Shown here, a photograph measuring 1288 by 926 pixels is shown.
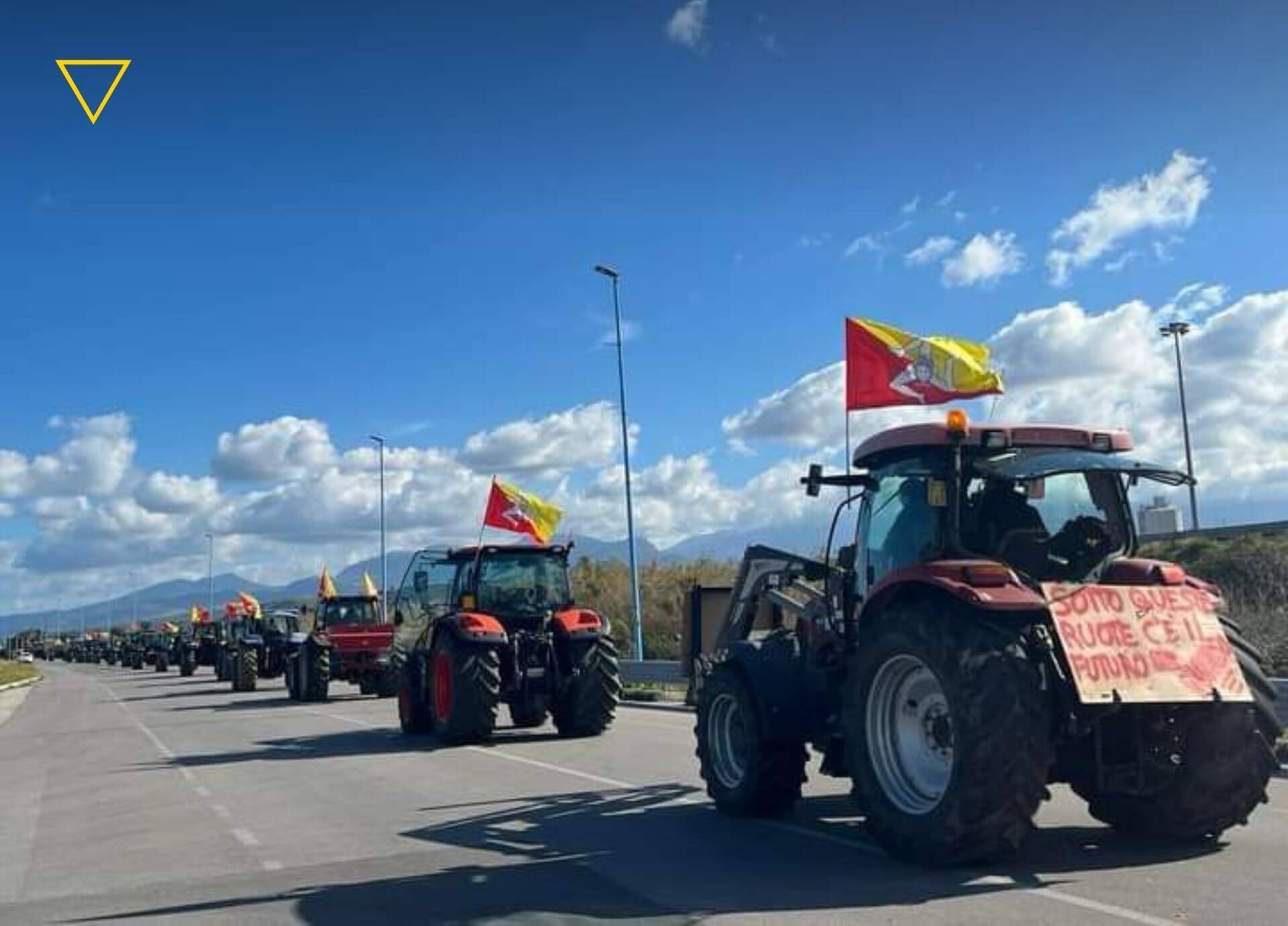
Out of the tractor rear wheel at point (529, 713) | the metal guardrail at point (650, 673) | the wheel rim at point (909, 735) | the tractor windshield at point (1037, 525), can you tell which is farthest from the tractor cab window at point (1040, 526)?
the metal guardrail at point (650, 673)

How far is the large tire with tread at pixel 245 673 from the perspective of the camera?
35.4 m

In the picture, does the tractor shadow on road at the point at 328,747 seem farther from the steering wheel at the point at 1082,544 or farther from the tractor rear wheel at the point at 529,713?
the steering wheel at the point at 1082,544

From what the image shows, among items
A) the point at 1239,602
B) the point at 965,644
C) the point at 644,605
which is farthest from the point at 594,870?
the point at 644,605

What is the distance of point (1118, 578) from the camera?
822cm

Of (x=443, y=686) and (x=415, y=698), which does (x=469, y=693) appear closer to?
(x=443, y=686)

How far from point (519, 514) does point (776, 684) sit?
16.3 metres

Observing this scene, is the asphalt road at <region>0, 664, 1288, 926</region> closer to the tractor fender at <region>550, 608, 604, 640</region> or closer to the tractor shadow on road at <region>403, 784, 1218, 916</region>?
the tractor shadow on road at <region>403, 784, 1218, 916</region>

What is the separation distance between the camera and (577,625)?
17750 millimetres

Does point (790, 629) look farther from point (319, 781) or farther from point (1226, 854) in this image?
point (319, 781)

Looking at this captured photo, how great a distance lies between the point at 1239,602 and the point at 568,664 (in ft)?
42.6

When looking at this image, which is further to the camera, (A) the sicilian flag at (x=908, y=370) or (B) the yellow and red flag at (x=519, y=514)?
(B) the yellow and red flag at (x=519, y=514)

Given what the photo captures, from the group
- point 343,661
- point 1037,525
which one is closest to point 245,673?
point 343,661

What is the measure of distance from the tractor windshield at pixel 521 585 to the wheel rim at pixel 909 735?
10502 millimetres

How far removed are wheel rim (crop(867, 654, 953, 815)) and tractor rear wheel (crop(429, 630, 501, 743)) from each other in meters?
9.15
